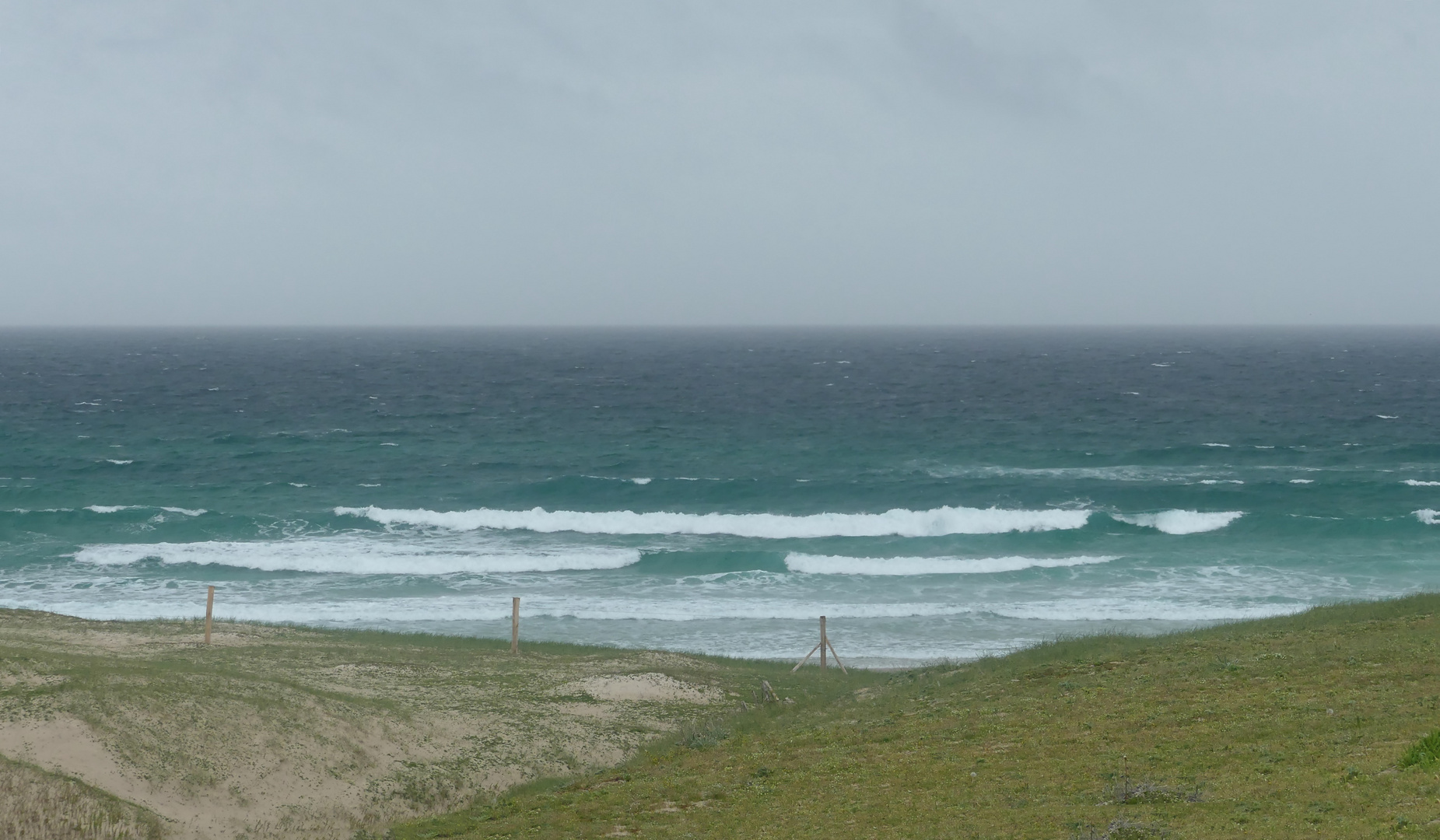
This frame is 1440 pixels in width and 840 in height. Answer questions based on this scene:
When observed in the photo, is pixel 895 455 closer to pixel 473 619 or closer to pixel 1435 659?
pixel 473 619

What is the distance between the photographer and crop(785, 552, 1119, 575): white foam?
42.1 m

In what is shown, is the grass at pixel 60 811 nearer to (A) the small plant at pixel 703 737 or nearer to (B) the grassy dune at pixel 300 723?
(B) the grassy dune at pixel 300 723

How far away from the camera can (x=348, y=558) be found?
42.5 m

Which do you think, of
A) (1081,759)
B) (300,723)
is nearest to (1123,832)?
(1081,759)

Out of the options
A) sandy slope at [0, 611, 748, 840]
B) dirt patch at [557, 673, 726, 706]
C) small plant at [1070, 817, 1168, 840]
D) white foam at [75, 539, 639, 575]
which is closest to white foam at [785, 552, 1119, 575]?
white foam at [75, 539, 639, 575]

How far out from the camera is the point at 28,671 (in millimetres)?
17516

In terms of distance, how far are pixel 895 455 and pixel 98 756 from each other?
56.2 m

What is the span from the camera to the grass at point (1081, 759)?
36.6 ft

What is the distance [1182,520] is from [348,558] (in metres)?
37.3

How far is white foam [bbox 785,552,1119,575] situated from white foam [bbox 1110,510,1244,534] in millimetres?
Result: 6716

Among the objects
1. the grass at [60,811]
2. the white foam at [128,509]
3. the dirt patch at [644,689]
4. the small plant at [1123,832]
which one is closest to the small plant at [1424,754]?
the small plant at [1123,832]

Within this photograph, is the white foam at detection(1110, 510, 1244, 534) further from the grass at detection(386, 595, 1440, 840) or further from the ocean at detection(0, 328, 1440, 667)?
the grass at detection(386, 595, 1440, 840)

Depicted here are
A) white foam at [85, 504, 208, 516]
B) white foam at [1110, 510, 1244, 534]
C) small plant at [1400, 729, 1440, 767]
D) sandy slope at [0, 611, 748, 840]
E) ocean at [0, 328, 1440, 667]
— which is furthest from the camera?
white foam at [85, 504, 208, 516]

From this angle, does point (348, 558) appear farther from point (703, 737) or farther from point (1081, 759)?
point (1081, 759)
